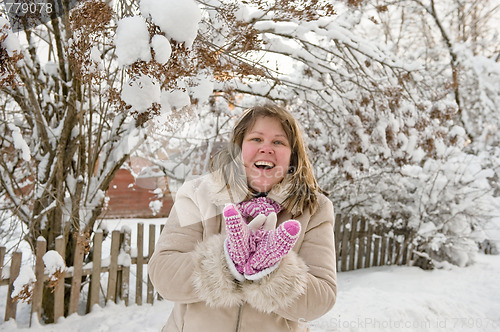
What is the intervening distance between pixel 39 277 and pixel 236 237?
3.13 m

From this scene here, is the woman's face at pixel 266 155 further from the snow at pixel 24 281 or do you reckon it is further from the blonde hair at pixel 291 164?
the snow at pixel 24 281

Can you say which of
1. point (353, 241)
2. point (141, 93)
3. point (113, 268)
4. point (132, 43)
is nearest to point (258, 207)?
point (141, 93)

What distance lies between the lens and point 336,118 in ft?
16.8

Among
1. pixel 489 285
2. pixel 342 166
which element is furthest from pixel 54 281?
pixel 489 285

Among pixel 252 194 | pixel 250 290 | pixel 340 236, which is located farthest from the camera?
pixel 340 236

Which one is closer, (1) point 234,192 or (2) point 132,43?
(2) point 132,43

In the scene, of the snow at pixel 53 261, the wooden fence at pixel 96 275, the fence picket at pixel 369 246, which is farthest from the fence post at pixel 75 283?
the fence picket at pixel 369 246

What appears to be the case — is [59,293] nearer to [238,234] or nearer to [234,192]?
[234,192]

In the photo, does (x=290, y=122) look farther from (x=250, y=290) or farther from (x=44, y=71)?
(x=44, y=71)

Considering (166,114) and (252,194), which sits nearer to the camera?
(252,194)

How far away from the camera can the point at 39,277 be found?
3.51 metres

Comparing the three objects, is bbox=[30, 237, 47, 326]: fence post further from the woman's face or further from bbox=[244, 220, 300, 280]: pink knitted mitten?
bbox=[244, 220, 300, 280]: pink knitted mitten

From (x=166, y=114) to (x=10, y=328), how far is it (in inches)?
113

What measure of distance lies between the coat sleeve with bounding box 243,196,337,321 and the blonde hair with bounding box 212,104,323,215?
0.19 m
